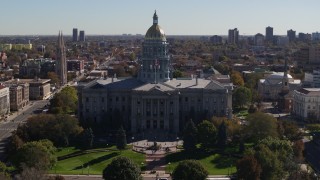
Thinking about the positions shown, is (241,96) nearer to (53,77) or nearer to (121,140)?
(121,140)

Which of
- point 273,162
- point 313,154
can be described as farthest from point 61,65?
point 273,162

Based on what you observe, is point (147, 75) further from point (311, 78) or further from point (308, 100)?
point (311, 78)

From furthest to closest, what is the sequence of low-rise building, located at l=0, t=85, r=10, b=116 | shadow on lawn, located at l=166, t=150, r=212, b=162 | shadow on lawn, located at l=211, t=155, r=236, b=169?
low-rise building, located at l=0, t=85, r=10, b=116
shadow on lawn, located at l=166, t=150, r=212, b=162
shadow on lawn, located at l=211, t=155, r=236, b=169

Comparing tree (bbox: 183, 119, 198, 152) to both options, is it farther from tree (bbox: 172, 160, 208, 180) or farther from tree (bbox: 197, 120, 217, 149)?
tree (bbox: 172, 160, 208, 180)

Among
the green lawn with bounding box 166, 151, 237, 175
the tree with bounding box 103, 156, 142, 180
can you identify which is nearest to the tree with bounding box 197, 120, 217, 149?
the green lawn with bounding box 166, 151, 237, 175

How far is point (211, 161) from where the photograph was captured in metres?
76.1

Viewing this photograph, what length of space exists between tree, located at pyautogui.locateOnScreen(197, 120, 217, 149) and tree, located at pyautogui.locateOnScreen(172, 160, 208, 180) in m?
20.8

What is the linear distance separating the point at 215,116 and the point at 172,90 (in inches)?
347

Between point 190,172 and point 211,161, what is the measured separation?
16.4 meters

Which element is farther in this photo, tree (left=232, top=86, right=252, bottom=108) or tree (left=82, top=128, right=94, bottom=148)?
tree (left=232, top=86, right=252, bottom=108)

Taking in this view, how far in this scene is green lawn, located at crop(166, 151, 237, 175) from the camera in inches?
2827

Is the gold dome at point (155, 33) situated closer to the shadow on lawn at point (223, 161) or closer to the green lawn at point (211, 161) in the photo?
the green lawn at point (211, 161)

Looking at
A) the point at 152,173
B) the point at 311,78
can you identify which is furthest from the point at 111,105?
the point at 311,78

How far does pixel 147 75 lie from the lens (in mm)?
105750
